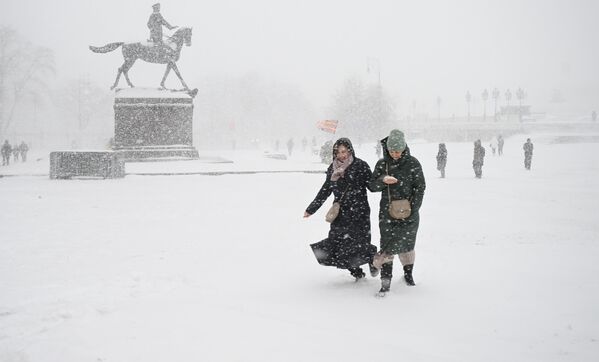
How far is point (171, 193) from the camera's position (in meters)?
11.0

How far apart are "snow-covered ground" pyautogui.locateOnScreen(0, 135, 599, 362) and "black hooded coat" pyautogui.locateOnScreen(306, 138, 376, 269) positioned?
0.33 metres

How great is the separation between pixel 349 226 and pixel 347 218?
8cm

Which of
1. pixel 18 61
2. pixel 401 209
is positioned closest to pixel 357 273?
pixel 401 209

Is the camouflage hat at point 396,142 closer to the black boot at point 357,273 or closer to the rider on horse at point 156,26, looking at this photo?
the black boot at point 357,273

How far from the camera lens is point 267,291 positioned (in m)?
4.30

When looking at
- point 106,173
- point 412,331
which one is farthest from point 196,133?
point 412,331

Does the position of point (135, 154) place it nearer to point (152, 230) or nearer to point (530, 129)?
point (152, 230)

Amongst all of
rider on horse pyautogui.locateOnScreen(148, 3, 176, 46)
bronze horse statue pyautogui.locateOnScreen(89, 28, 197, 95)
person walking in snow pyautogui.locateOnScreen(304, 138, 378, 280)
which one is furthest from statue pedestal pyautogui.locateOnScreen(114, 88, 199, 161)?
person walking in snow pyautogui.locateOnScreen(304, 138, 378, 280)

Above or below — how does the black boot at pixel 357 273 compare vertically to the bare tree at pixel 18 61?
below

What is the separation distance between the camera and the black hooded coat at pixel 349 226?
4320mm

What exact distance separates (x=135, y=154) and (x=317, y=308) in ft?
52.5

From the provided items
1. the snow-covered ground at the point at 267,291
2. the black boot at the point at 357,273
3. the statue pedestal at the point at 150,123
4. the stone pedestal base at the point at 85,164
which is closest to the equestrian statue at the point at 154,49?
the statue pedestal at the point at 150,123

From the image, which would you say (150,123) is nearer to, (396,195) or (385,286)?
(396,195)

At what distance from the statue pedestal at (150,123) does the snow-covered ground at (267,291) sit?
31.7ft
